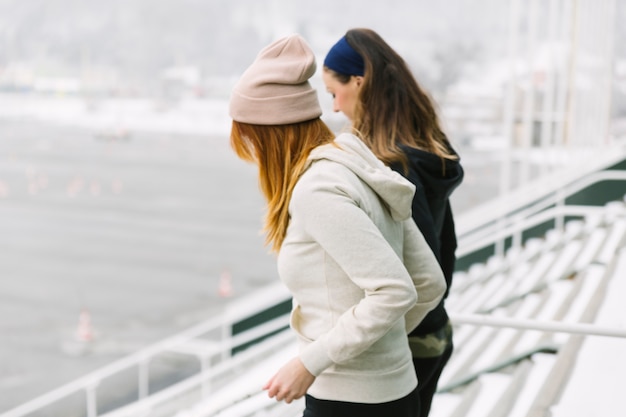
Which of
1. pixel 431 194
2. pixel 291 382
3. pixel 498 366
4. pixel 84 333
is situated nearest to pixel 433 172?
pixel 431 194

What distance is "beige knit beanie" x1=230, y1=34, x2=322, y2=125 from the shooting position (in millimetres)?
883

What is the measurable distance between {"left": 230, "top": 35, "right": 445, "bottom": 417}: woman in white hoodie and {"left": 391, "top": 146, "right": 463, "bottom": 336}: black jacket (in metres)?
0.20

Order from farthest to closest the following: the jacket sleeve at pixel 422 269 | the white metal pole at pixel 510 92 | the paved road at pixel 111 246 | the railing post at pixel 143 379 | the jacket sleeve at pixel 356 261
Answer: the paved road at pixel 111 246
the railing post at pixel 143 379
the white metal pole at pixel 510 92
the jacket sleeve at pixel 422 269
the jacket sleeve at pixel 356 261

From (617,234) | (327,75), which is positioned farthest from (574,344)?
(617,234)

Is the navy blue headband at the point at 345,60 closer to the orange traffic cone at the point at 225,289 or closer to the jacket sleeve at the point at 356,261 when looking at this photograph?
the jacket sleeve at the point at 356,261

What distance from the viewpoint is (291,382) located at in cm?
88

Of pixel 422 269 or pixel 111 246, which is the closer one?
pixel 422 269

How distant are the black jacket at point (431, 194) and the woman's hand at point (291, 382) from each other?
31 centimetres

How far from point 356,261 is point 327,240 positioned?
0.04 meters

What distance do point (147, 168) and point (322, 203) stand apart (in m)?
42.8

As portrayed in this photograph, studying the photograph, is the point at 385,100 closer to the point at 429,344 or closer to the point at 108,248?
the point at 429,344

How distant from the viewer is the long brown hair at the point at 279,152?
2.95 feet

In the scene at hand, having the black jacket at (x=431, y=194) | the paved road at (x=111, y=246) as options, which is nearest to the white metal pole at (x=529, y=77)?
the paved road at (x=111, y=246)

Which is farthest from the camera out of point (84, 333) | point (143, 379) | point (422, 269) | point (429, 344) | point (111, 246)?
point (111, 246)
